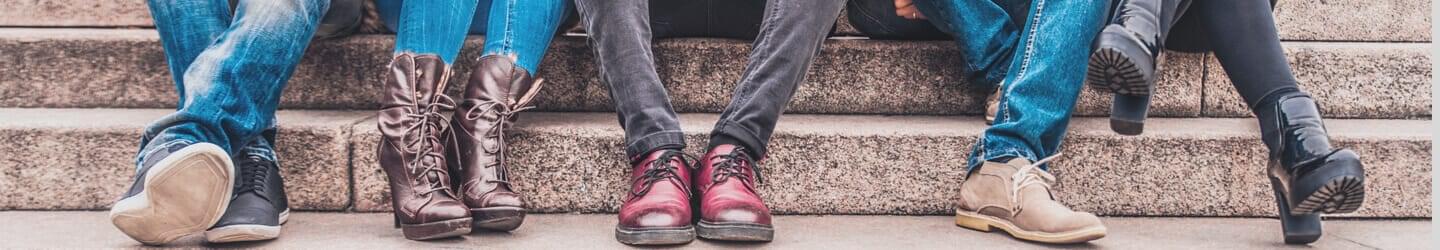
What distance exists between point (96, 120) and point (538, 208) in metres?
0.94

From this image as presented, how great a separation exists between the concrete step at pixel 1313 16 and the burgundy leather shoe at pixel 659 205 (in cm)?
158

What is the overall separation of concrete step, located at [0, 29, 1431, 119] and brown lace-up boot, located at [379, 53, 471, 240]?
18.9 inches

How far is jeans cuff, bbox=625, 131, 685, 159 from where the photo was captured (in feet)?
6.65

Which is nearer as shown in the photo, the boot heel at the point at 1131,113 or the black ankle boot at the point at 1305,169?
the black ankle boot at the point at 1305,169

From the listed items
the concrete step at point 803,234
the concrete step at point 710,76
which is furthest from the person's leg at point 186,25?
the concrete step at point 710,76

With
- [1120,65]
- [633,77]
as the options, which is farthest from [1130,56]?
[633,77]

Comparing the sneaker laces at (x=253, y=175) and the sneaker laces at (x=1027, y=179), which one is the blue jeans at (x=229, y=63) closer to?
the sneaker laces at (x=253, y=175)

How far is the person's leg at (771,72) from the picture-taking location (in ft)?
6.66

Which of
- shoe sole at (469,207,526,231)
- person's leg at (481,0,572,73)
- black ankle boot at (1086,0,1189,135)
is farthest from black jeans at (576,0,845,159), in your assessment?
black ankle boot at (1086,0,1189,135)

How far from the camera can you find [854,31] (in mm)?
2938

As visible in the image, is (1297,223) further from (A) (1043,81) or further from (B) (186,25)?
(B) (186,25)

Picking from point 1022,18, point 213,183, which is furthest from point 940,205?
point 213,183

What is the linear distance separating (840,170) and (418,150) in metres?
0.83

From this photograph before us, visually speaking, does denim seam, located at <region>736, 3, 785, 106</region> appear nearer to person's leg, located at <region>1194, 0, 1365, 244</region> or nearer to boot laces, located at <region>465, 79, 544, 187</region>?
boot laces, located at <region>465, 79, 544, 187</region>
